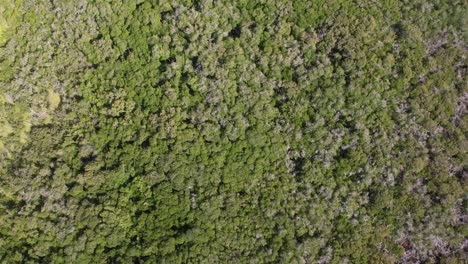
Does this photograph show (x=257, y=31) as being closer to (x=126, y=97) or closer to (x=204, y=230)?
(x=126, y=97)

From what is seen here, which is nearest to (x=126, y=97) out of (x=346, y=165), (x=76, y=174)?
(x=76, y=174)

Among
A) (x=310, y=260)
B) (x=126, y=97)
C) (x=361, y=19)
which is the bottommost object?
(x=310, y=260)

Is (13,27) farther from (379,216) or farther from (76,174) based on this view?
(379,216)

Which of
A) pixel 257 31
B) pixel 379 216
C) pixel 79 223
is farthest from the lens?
pixel 257 31

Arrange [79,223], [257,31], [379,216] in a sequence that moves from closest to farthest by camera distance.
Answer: [79,223] → [379,216] → [257,31]

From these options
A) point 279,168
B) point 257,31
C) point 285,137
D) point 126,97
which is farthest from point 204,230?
point 257,31

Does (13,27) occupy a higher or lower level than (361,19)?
higher

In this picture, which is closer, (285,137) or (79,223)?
(79,223)
